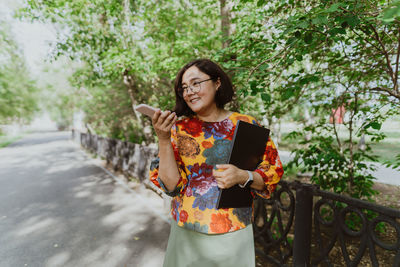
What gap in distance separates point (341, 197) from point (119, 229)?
12.7ft

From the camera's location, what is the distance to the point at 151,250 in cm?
366

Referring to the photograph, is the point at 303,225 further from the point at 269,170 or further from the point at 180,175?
the point at 180,175

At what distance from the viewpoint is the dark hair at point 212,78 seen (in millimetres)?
1514

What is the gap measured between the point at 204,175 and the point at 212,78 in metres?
0.66

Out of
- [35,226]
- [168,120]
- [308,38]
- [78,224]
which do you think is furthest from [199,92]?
[35,226]

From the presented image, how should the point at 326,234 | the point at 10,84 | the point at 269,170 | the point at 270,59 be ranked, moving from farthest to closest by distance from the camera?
the point at 10,84, the point at 326,234, the point at 270,59, the point at 269,170

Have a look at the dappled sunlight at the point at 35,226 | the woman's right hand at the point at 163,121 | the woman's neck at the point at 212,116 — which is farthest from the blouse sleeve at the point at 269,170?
the dappled sunlight at the point at 35,226

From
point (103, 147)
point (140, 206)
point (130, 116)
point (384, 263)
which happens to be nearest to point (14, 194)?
point (140, 206)

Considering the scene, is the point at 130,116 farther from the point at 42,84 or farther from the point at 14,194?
the point at 42,84

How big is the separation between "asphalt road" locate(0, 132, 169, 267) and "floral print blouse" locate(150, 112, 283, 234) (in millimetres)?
2474

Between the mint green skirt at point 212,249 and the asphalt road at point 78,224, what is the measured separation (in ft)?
7.33

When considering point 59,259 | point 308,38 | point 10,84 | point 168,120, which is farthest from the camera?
point 10,84

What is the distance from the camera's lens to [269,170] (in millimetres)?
1437

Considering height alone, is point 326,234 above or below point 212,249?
below
